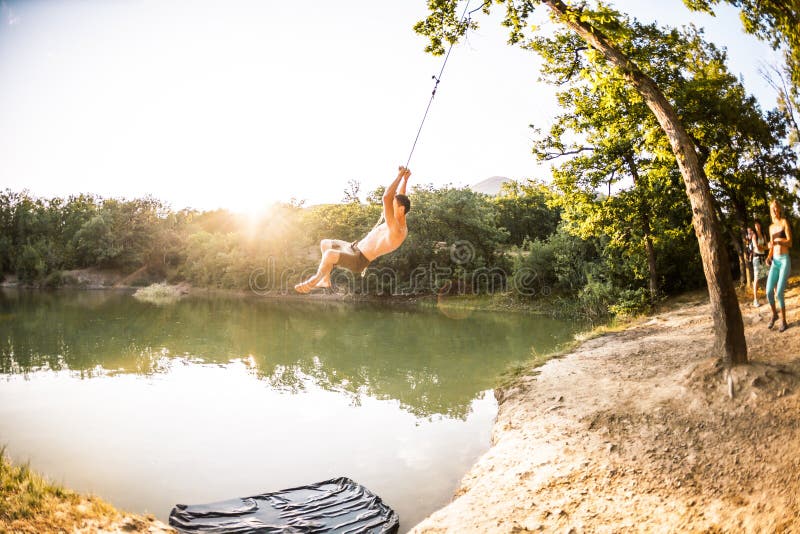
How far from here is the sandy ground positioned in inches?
144

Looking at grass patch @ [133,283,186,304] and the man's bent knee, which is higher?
the man's bent knee

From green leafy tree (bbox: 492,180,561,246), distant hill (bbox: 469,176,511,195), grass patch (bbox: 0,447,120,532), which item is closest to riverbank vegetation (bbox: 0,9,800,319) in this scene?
green leafy tree (bbox: 492,180,561,246)

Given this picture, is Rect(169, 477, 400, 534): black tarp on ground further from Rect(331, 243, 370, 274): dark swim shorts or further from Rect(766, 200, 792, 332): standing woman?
Rect(766, 200, 792, 332): standing woman

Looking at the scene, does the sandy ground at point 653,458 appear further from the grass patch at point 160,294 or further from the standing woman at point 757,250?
the grass patch at point 160,294

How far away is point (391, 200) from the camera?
5.29m

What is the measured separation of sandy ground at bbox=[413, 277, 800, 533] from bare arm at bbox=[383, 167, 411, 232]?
9.97 feet

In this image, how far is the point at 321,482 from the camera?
569 cm

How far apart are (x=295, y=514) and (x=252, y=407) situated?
177 inches

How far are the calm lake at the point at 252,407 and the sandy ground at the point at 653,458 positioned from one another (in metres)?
0.90

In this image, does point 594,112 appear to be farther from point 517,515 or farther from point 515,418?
→ point 517,515

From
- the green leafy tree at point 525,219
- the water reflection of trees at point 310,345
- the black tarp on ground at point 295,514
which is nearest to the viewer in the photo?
the black tarp on ground at point 295,514

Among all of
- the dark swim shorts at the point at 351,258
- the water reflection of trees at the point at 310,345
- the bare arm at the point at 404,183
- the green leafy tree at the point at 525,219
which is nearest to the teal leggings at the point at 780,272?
the water reflection of trees at the point at 310,345

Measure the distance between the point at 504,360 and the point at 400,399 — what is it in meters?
3.93

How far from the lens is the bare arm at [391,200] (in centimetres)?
522
